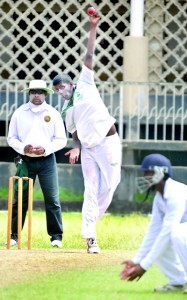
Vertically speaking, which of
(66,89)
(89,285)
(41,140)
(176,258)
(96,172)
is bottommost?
(89,285)

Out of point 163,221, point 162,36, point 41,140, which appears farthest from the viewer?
point 162,36

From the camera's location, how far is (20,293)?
10.6 meters

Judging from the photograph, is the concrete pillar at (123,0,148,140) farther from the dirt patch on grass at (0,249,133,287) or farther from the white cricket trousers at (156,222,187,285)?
the white cricket trousers at (156,222,187,285)

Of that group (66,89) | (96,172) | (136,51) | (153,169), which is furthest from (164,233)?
(136,51)

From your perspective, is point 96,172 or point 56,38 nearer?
point 96,172

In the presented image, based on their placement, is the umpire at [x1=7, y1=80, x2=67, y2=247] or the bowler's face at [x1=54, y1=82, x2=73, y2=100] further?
the umpire at [x1=7, y1=80, x2=67, y2=247]

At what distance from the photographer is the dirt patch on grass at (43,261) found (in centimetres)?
1176

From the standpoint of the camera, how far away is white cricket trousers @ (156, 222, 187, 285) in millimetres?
10438

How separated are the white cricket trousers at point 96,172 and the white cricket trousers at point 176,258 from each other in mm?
3327

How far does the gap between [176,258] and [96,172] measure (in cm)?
361

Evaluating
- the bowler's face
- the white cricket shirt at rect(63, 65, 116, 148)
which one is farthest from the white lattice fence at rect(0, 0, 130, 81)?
the white cricket shirt at rect(63, 65, 116, 148)

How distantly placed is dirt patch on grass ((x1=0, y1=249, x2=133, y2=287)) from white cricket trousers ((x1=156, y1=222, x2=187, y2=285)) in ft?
4.38

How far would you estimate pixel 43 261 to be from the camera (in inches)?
498

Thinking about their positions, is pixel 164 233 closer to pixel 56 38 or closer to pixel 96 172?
pixel 96 172
